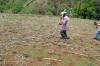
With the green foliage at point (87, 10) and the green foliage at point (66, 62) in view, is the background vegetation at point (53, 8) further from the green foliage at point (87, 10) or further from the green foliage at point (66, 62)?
the green foliage at point (66, 62)

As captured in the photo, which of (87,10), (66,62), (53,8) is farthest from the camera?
(87,10)

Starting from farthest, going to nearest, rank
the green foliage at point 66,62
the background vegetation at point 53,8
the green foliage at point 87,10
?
1. the green foliage at point 87,10
2. the background vegetation at point 53,8
3. the green foliage at point 66,62

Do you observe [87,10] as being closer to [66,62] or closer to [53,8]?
[53,8]

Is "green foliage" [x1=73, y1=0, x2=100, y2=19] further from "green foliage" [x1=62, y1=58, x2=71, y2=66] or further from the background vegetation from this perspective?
"green foliage" [x1=62, y1=58, x2=71, y2=66]

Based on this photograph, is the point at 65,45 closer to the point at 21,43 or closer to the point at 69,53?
the point at 69,53

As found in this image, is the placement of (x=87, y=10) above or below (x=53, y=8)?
below

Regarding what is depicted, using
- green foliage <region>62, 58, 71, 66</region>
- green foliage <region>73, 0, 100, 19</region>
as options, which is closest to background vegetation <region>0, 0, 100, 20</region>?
green foliage <region>73, 0, 100, 19</region>

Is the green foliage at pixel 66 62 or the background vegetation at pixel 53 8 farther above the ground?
the background vegetation at pixel 53 8

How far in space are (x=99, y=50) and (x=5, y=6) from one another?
56.7 ft

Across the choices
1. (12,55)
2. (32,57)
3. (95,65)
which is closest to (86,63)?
(95,65)

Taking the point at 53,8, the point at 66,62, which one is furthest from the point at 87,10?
the point at 66,62

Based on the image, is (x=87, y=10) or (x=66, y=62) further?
(x=87, y=10)

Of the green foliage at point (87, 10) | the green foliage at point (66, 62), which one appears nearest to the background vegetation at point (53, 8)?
the green foliage at point (87, 10)

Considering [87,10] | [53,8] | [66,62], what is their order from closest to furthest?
[66,62] < [53,8] < [87,10]
